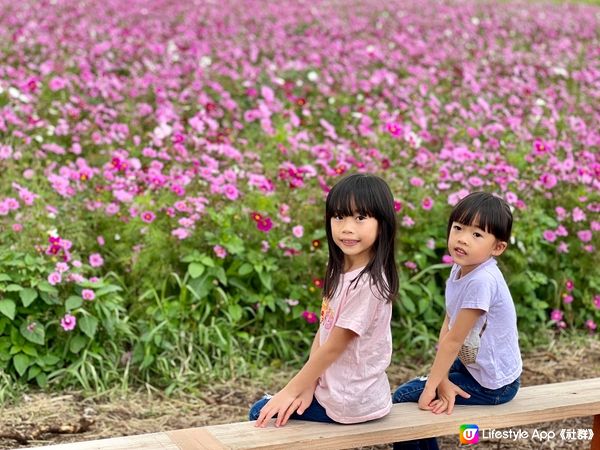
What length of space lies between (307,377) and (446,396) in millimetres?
480

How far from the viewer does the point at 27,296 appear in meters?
3.65

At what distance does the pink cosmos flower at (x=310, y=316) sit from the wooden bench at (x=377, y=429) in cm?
120

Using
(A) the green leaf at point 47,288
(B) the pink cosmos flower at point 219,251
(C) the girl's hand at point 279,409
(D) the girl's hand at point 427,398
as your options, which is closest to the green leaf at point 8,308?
(A) the green leaf at point 47,288

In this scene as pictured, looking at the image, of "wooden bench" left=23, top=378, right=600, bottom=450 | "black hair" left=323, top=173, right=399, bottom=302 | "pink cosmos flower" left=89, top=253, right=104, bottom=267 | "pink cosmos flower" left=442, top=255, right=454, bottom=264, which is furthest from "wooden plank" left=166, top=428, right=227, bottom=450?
"pink cosmos flower" left=442, top=255, right=454, bottom=264

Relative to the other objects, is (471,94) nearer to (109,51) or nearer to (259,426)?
(109,51)

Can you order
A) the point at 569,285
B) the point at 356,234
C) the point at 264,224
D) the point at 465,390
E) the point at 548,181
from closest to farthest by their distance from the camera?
the point at 356,234 → the point at 465,390 → the point at 264,224 → the point at 569,285 → the point at 548,181

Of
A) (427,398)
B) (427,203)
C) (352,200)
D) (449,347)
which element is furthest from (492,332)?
(427,203)

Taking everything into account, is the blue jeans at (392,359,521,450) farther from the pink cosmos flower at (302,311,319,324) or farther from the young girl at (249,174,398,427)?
the pink cosmos flower at (302,311,319,324)

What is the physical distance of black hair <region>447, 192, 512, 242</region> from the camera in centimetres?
281

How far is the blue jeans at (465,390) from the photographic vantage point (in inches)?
114

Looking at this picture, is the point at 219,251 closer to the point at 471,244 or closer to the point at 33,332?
the point at 33,332

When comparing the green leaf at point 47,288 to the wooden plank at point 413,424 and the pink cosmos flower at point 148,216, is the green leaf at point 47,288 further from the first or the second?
the wooden plank at point 413,424

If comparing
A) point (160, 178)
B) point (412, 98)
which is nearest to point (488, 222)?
point (160, 178)

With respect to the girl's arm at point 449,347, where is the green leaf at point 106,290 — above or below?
above
